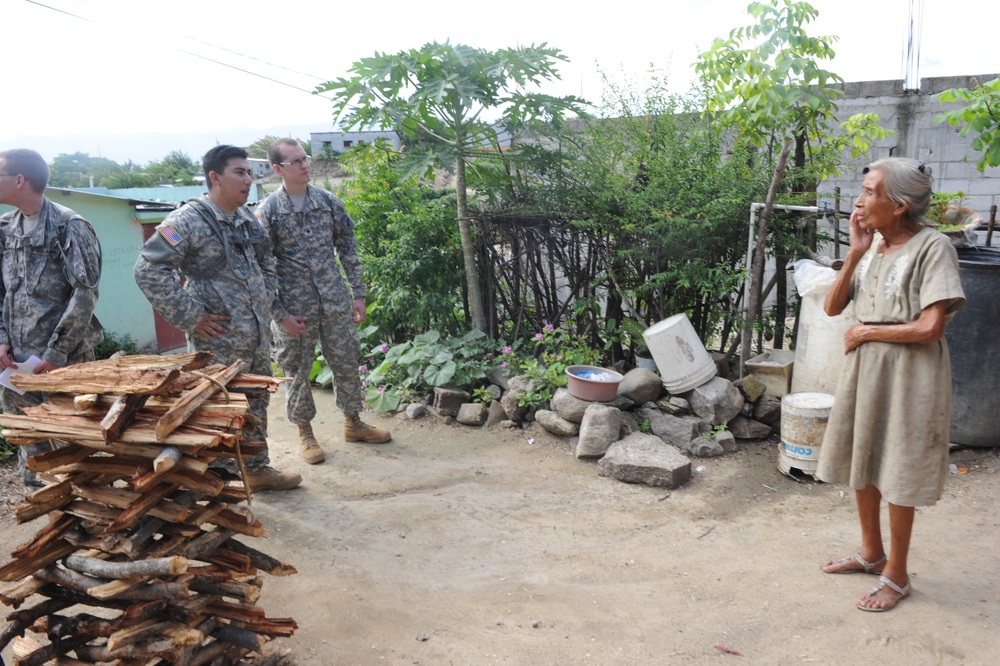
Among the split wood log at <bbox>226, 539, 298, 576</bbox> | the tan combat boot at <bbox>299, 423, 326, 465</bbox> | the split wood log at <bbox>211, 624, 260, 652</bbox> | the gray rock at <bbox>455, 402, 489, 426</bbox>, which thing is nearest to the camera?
the split wood log at <bbox>211, 624, 260, 652</bbox>

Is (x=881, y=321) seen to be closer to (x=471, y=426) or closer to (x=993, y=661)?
(x=993, y=661)

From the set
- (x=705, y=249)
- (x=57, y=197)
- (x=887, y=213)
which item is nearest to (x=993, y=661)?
(x=887, y=213)

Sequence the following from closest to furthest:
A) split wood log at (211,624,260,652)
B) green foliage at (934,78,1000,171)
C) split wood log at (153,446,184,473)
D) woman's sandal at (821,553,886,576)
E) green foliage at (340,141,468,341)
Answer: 1. split wood log at (153,446,184,473)
2. split wood log at (211,624,260,652)
3. woman's sandal at (821,553,886,576)
4. green foliage at (934,78,1000,171)
5. green foliage at (340,141,468,341)

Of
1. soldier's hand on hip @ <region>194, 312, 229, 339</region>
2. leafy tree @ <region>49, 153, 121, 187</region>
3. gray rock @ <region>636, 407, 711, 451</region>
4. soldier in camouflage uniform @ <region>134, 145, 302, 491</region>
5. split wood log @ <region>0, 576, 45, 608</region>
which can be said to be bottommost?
gray rock @ <region>636, 407, 711, 451</region>

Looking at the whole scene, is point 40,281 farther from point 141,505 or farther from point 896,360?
point 896,360

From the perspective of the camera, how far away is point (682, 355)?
528cm

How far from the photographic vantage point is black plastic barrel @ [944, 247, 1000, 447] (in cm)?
454

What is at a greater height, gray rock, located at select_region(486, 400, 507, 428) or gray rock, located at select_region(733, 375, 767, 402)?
gray rock, located at select_region(733, 375, 767, 402)

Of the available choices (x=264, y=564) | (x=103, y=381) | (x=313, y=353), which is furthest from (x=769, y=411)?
(x=103, y=381)

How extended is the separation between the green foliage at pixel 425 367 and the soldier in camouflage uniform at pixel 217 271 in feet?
6.31

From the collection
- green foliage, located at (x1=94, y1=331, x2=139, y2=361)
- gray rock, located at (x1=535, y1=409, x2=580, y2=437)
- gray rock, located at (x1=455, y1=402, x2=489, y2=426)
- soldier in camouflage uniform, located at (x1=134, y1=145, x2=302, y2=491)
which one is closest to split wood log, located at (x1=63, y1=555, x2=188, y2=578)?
soldier in camouflage uniform, located at (x1=134, y1=145, x2=302, y2=491)

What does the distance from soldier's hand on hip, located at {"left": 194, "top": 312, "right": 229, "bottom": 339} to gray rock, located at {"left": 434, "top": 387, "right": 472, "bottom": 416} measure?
2205 millimetres

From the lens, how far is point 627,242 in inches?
227

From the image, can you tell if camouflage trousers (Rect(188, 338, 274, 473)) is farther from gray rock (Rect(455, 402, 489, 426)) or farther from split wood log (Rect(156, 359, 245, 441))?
gray rock (Rect(455, 402, 489, 426))
